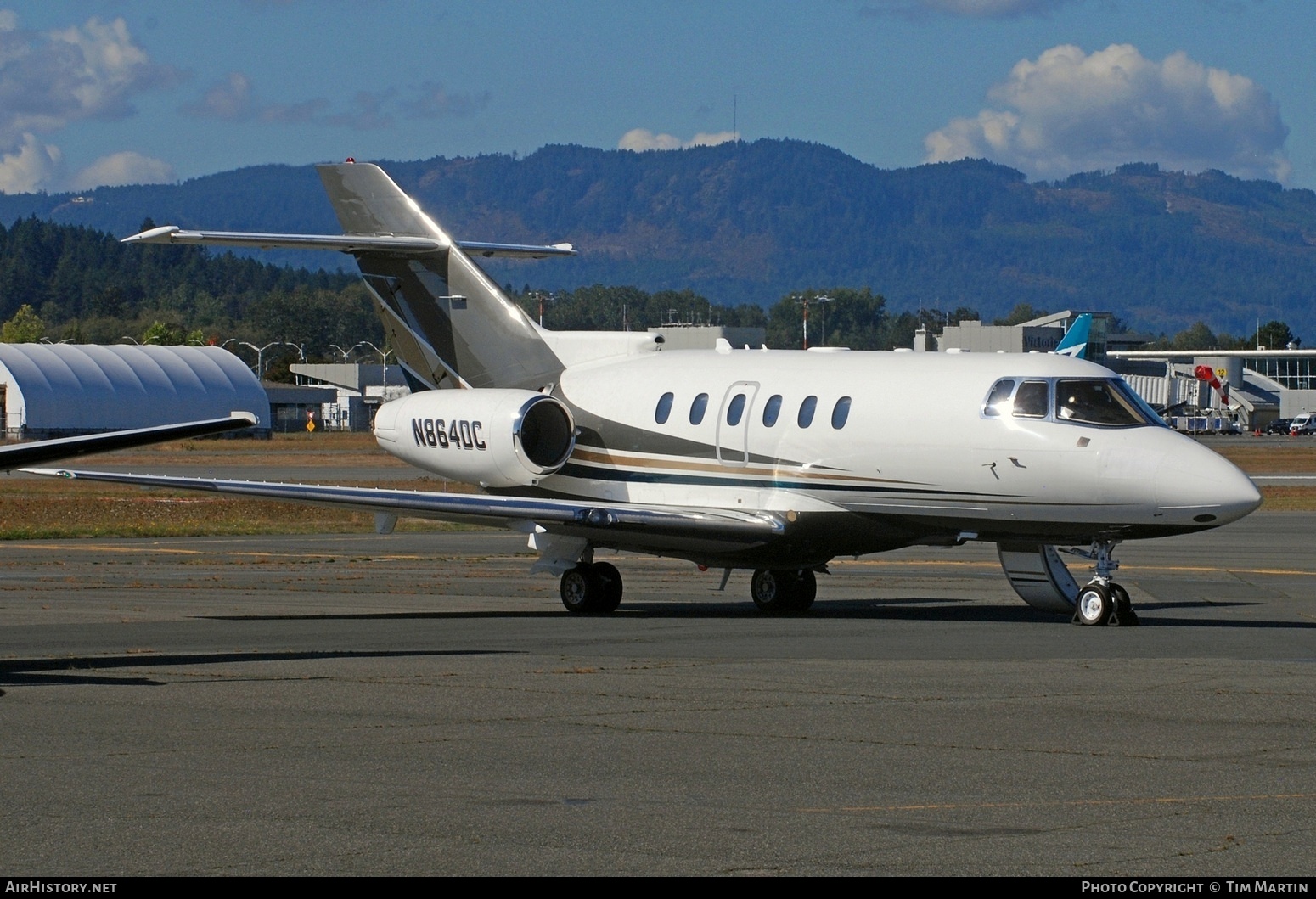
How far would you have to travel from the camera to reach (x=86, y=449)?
1548 centimetres

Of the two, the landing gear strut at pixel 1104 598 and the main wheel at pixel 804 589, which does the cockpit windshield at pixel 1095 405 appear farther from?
the main wheel at pixel 804 589

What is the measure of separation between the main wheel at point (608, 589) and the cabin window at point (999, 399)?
17.7ft

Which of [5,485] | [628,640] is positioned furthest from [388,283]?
[5,485]

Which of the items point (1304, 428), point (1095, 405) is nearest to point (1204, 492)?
point (1095, 405)

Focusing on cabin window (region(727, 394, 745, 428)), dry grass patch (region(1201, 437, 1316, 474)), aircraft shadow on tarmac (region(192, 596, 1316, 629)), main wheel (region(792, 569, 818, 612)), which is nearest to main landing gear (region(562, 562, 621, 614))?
aircraft shadow on tarmac (region(192, 596, 1316, 629))

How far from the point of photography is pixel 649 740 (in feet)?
41.0

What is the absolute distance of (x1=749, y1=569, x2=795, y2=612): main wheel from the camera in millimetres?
24484

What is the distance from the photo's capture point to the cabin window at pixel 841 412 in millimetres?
22922

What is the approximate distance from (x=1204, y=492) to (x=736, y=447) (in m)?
6.22

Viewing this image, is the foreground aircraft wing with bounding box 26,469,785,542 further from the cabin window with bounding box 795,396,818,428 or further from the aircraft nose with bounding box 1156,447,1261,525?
the aircraft nose with bounding box 1156,447,1261,525

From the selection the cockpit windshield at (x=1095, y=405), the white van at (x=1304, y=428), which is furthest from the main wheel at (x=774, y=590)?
the white van at (x=1304, y=428)

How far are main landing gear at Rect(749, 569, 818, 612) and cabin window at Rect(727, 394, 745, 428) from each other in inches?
81.2

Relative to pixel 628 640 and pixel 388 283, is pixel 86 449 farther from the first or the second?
pixel 388 283

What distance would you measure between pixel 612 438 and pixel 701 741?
12.9 metres
